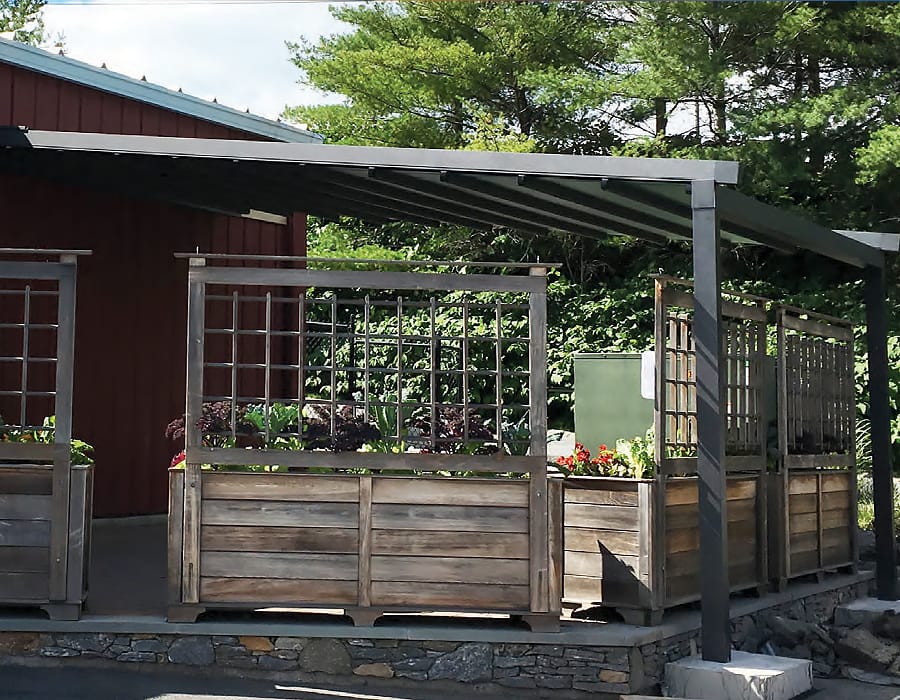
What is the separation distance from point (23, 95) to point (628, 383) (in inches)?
204

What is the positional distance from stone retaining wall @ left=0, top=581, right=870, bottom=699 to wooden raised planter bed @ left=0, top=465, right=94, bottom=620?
0.57ft

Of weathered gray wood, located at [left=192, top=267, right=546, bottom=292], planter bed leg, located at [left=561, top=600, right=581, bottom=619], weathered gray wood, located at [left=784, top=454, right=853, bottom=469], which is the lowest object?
planter bed leg, located at [left=561, top=600, right=581, bottom=619]

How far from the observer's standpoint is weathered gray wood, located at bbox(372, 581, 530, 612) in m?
5.51

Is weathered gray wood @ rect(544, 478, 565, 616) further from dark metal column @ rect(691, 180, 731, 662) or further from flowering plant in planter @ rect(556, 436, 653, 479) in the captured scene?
dark metal column @ rect(691, 180, 731, 662)

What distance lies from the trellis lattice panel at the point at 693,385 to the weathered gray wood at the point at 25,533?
3.00 metres

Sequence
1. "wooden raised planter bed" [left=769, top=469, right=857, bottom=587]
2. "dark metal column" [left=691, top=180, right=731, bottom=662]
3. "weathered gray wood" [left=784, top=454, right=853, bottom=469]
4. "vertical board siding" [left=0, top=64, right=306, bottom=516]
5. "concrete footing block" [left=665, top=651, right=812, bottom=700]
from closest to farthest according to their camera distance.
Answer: "concrete footing block" [left=665, top=651, right=812, bottom=700] < "dark metal column" [left=691, top=180, right=731, bottom=662] < "wooden raised planter bed" [left=769, top=469, right=857, bottom=587] < "weathered gray wood" [left=784, top=454, right=853, bottom=469] < "vertical board siding" [left=0, top=64, right=306, bottom=516]

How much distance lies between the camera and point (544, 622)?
5512 millimetres

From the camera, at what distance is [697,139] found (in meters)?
16.2

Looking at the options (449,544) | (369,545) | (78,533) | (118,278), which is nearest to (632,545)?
(449,544)

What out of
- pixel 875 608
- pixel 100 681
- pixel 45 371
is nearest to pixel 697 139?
pixel 875 608

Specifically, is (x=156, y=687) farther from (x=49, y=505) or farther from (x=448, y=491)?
(x=448, y=491)

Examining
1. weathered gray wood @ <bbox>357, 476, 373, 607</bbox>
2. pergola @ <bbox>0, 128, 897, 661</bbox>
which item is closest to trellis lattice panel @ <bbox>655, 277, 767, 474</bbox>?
pergola @ <bbox>0, 128, 897, 661</bbox>

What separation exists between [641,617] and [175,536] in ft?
7.56

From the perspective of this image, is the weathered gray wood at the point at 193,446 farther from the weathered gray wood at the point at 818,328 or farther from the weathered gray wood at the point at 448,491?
the weathered gray wood at the point at 818,328
